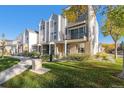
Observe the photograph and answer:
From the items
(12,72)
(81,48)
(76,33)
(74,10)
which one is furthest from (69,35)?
(12,72)

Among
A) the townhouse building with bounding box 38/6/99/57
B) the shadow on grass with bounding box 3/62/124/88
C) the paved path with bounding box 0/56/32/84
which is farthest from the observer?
the townhouse building with bounding box 38/6/99/57

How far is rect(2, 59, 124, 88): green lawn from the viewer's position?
9773mm

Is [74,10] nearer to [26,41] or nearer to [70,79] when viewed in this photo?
[70,79]

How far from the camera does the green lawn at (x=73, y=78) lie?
A: 32.1ft

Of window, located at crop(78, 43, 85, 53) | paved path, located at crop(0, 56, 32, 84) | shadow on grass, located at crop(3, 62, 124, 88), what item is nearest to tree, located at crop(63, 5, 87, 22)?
shadow on grass, located at crop(3, 62, 124, 88)

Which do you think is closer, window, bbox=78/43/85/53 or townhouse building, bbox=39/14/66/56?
window, bbox=78/43/85/53

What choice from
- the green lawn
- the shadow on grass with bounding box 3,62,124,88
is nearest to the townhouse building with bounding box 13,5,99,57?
the green lawn

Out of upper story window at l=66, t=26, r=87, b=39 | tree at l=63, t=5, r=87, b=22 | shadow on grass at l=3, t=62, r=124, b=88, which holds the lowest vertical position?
shadow on grass at l=3, t=62, r=124, b=88

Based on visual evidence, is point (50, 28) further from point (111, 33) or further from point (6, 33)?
point (6, 33)

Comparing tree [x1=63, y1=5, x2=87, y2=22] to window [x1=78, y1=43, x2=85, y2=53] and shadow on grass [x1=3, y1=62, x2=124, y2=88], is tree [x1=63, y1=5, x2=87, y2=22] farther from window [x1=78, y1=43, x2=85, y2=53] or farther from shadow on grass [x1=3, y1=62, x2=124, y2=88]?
window [x1=78, y1=43, x2=85, y2=53]

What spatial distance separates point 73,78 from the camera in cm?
1027

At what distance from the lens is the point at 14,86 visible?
32.7ft

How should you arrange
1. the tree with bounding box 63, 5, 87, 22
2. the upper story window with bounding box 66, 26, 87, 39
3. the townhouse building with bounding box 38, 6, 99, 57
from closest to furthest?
the tree with bounding box 63, 5, 87, 22, the townhouse building with bounding box 38, 6, 99, 57, the upper story window with bounding box 66, 26, 87, 39

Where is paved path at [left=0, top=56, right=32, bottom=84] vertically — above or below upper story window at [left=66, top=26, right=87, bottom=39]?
below
